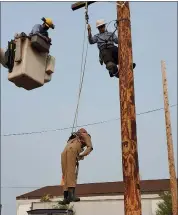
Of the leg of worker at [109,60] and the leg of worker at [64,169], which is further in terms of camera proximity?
the leg of worker at [109,60]

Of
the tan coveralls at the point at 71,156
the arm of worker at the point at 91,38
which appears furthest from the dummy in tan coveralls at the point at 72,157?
the arm of worker at the point at 91,38

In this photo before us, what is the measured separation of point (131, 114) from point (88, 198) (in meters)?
27.6

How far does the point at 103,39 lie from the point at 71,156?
2456 millimetres

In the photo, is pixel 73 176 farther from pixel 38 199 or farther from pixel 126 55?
pixel 38 199

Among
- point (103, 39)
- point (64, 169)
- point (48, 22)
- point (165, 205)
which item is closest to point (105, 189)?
point (165, 205)

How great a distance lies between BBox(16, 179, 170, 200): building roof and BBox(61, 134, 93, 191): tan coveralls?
24253 mm

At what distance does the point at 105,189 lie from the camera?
33.4 meters

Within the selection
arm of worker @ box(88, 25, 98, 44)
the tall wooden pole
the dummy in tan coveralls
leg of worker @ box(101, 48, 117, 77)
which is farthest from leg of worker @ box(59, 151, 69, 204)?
arm of worker @ box(88, 25, 98, 44)

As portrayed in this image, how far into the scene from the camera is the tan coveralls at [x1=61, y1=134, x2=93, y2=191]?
6098mm

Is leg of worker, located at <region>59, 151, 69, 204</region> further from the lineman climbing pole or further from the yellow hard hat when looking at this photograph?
the yellow hard hat

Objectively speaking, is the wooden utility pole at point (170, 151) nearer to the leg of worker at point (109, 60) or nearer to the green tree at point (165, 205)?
the leg of worker at point (109, 60)

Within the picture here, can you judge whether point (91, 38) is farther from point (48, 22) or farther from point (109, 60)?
point (48, 22)

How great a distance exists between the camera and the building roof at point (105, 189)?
3028cm

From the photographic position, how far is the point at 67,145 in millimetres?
6379
